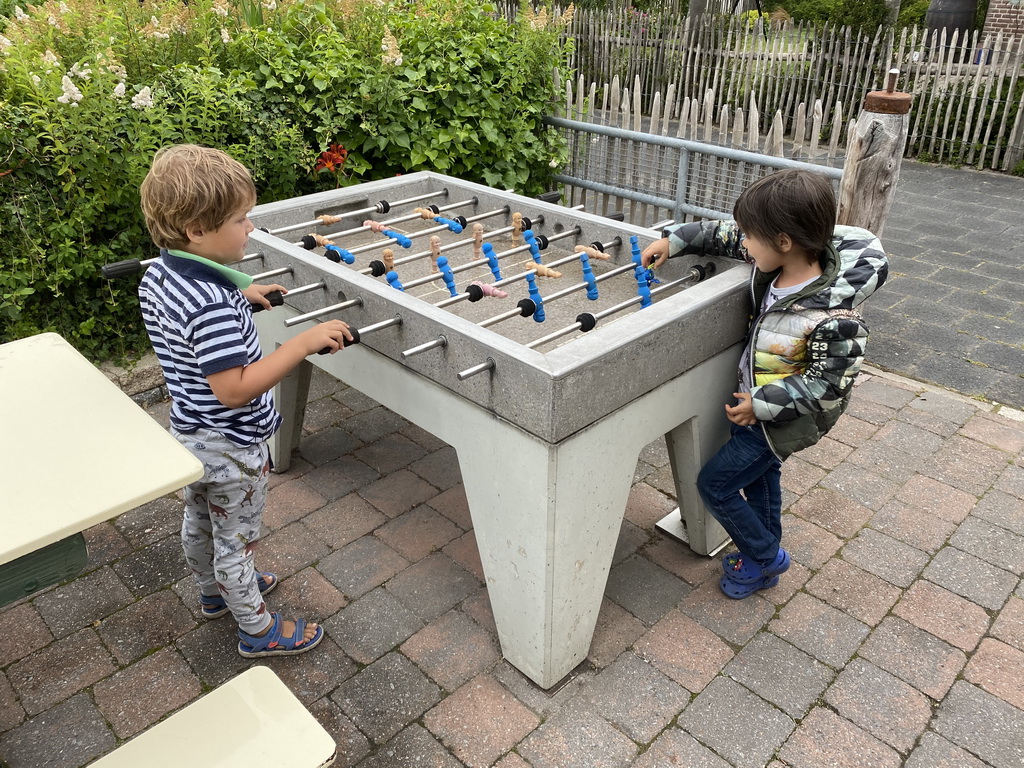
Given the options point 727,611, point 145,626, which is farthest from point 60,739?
point 727,611

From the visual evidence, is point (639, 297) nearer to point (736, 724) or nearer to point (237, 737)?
point (736, 724)

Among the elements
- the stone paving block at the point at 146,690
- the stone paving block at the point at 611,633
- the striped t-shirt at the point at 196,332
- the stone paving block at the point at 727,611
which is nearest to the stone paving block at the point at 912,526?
the stone paving block at the point at 727,611

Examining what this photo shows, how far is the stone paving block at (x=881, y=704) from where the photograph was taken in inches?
88.0

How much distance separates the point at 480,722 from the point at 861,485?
204 centimetres

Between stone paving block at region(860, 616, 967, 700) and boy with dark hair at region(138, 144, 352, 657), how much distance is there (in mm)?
2004

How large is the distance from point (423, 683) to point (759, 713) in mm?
1040

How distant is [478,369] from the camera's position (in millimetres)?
1942

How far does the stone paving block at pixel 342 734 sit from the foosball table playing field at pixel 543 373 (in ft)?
1.72

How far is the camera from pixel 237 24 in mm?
4852

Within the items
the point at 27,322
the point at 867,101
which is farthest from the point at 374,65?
the point at 867,101

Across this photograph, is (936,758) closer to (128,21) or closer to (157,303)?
(157,303)

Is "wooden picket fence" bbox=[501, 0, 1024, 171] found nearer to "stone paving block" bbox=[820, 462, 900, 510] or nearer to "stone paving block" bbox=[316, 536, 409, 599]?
"stone paving block" bbox=[820, 462, 900, 510]

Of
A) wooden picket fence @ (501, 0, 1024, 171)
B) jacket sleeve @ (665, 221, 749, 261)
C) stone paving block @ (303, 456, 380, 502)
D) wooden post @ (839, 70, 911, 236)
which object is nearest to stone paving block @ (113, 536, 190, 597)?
stone paving block @ (303, 456, 380, 502)

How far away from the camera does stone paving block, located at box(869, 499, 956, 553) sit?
3.00 m
